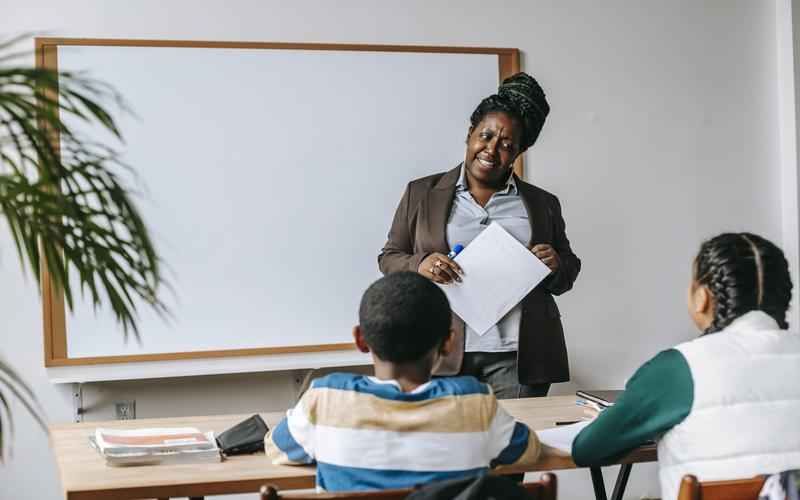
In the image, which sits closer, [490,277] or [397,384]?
[397,384]

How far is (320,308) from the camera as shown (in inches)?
145

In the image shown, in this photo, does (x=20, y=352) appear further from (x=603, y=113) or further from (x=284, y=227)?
(x=603, y=113)

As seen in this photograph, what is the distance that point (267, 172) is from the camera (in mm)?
3635

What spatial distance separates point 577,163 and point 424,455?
253 cm

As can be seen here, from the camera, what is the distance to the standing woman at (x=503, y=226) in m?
2.76

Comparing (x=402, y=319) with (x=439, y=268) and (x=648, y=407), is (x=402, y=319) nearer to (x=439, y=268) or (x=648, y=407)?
(x=648, y=407)

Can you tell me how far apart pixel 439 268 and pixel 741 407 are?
113 centimetres

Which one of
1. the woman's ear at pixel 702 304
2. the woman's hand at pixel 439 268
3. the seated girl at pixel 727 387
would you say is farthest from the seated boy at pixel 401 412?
the woman's hand at pixel 439 268

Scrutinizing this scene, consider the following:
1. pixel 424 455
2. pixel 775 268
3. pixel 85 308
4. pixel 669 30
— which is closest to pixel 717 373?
pixel 775 268

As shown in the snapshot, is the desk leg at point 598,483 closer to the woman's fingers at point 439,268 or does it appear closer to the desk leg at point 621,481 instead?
the desk leg at point 621,481

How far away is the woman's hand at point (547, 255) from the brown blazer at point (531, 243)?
6 cm

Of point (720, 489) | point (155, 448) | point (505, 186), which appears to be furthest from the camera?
point (505, 186)

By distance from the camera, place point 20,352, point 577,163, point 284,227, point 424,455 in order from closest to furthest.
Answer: point 424,455
point 20,352
point 284,227
point 577,163

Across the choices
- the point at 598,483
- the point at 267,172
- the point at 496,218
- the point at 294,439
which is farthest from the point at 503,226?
the point at 294,439
